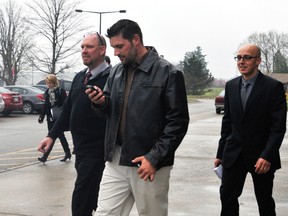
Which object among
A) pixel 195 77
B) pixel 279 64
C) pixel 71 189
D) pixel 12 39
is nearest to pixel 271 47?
pixel 279 64

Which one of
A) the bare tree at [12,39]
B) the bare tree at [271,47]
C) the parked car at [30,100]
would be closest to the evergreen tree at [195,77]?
the bare tree at [271,47]

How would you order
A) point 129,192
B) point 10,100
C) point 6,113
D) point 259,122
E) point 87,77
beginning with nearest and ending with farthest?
point 129,192 → point 259,122 → point 87,77 → point 10,100 → point 6,113

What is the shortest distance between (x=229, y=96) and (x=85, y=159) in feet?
4.48

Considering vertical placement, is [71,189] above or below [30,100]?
above

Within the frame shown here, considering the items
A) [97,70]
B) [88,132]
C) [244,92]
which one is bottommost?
[88,132]

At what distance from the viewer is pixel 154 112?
3.09 metres

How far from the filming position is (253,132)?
4.00m

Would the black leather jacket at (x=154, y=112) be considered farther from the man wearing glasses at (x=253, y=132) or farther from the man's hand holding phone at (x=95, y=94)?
the man wearing glasses at (x=253, y=132)

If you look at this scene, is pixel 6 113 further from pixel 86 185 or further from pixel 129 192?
pixel 129 192

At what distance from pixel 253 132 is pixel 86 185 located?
145 cm

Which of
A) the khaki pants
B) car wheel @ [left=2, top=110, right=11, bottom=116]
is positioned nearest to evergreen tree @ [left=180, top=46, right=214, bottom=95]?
car wheel @ [left=2, top=110, right=11, bottom=116]

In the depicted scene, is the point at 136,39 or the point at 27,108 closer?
the point at 136,39

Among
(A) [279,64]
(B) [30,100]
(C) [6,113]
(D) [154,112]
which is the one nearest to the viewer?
(D) [154,112]

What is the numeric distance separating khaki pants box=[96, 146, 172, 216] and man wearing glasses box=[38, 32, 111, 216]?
716mm
